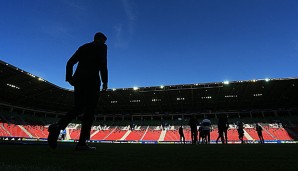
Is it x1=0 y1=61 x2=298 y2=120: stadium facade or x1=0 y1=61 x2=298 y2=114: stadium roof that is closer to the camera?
x1=0 y1=61 x2=298 y2=114: stadium roof

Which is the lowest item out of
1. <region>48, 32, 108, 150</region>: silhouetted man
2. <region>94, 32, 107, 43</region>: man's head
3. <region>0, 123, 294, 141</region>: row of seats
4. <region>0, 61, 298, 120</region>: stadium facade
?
<region>0, 123, 294, 141</region>: row of seats

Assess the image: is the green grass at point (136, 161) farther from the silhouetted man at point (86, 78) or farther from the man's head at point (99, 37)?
the man's head at point (99, 37)

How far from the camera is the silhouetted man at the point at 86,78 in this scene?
3783mm

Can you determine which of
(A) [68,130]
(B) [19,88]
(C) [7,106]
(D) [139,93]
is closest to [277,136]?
(D) [139,93]

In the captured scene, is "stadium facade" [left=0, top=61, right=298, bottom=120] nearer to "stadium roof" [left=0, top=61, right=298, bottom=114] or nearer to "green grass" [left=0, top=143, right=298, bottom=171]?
"stadium roof" [left=0, top=61, right=298, bottom=114]

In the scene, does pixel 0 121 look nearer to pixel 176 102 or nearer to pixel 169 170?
pixel 176 102

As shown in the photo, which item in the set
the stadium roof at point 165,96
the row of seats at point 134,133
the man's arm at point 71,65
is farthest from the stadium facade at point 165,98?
the man's arm at point 71,65

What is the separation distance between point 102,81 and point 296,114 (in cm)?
6063

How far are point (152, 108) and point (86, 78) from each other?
54.4 meters

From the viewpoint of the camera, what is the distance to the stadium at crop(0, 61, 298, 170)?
42.2m

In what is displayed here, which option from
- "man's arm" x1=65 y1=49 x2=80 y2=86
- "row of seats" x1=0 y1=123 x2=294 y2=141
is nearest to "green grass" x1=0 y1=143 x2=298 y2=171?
"man's arm" x1=65 y1=49 x2=80 y2=86

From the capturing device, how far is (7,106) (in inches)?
1921

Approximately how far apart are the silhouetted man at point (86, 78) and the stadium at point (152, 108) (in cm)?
3598

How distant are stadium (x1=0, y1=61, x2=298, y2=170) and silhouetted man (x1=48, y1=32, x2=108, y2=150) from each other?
36.0m
